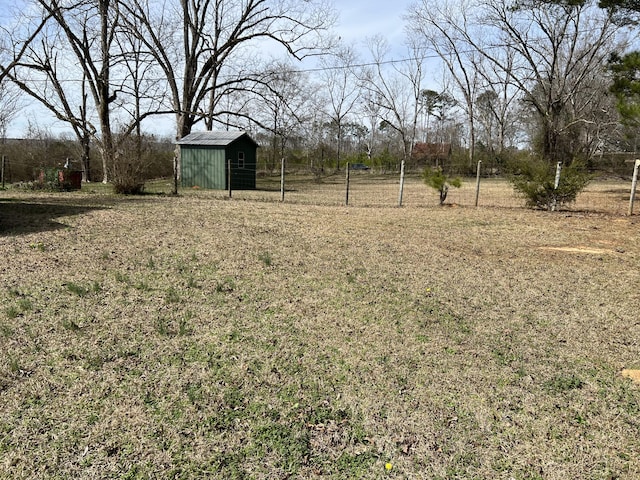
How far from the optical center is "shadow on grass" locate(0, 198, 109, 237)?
264 inches

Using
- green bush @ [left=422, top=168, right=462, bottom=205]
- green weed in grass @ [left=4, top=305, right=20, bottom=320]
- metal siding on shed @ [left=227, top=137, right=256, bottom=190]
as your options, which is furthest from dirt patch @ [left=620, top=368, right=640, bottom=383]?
metal siding on shed @ [left=227, top=137, right=256, bottom=190]

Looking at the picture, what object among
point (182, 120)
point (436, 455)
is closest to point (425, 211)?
point (436, 455)

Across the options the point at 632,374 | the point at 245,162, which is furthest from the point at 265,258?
the point at 245,162

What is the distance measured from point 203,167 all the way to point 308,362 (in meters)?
17.0

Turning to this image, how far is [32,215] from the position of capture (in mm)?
7840

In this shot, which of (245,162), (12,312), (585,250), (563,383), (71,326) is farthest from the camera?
(245,162)

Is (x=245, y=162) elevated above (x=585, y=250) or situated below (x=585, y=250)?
above

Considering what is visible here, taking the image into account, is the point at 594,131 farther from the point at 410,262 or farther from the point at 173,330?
the point at 173,330

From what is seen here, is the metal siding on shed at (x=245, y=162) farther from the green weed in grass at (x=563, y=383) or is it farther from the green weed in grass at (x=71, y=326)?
the green weed in grass at (x=563, y=383)

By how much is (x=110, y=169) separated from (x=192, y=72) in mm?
11699

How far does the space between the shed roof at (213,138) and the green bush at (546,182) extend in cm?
1135

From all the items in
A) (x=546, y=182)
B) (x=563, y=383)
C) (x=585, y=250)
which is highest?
(x=546, y=182)

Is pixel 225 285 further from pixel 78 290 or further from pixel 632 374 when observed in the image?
pixel 632 374

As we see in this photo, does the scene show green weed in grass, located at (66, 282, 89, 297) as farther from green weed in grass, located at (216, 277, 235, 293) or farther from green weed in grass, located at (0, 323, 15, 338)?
green weed in grass, located at (216, 277, 235, 293)
